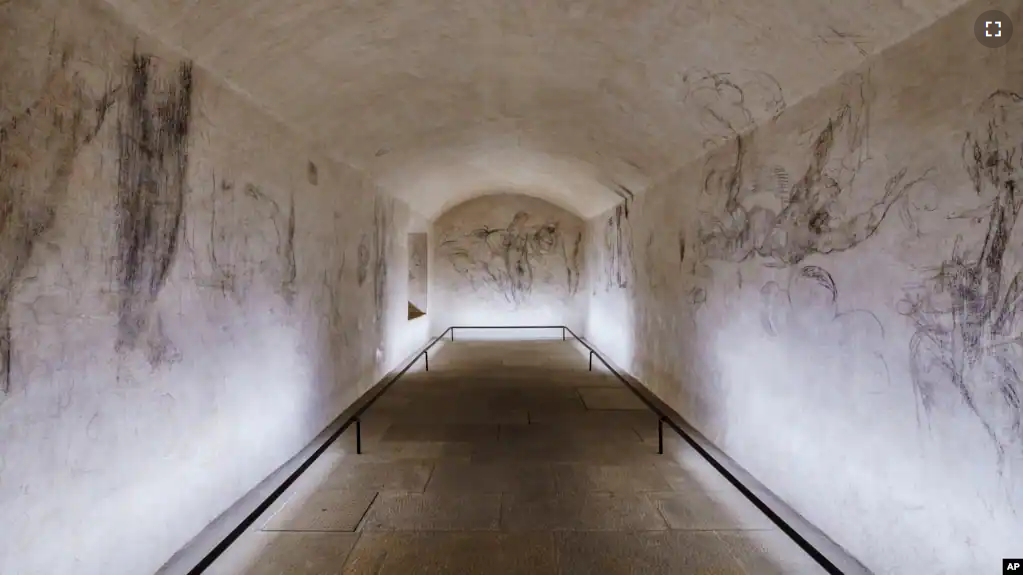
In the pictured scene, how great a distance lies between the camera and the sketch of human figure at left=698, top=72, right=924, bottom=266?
2840 millimetres

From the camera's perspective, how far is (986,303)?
7.07ft

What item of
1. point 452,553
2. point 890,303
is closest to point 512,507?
point 452,553

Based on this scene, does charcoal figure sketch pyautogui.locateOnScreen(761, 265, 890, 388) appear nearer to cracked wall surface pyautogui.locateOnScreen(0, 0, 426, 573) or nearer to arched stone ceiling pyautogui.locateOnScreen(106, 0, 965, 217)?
arched stone ceiling pyautogui.locateOnScreen(106, 0, 965, 217)

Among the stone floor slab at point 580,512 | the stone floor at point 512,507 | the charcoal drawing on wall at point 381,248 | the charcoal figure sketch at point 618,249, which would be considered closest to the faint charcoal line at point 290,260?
the stone floor at point 512,507

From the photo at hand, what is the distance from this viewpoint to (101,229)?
2.38 metres

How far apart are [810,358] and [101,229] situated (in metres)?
3.72

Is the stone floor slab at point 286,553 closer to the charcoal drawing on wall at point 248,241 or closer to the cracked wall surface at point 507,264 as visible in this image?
the charcoal drawing on wall at point 248,241

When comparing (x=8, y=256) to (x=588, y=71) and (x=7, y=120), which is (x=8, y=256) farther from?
(x=588, y=71)

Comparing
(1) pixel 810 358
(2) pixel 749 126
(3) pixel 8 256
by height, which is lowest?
(1) pixel 810 358

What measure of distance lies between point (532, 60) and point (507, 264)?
883 cm

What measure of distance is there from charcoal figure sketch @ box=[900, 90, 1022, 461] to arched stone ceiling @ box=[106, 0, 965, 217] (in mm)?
626

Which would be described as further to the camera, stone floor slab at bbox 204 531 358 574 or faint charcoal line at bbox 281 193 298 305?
faint charcoal line at bbox 281 193 298 305

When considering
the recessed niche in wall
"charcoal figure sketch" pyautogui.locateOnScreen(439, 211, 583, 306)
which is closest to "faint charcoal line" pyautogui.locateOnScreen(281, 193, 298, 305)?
the recessed niche in wall

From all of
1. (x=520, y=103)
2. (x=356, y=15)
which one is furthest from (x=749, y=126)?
(x=356, y=15)
